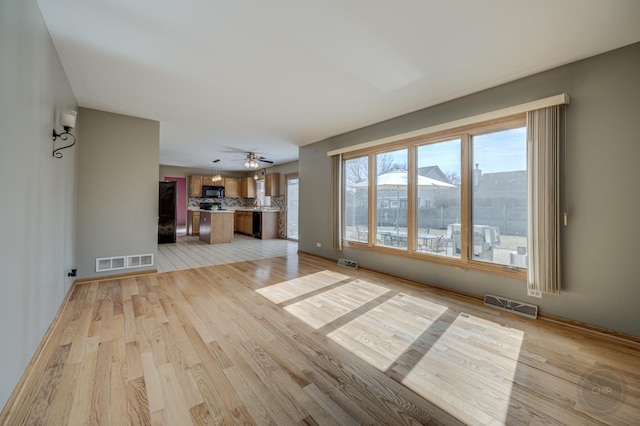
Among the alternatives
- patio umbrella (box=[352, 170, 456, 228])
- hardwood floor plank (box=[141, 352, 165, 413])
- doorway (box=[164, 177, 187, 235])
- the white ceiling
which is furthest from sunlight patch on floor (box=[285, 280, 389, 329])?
doorway (box=[164, 177, 187, 235])

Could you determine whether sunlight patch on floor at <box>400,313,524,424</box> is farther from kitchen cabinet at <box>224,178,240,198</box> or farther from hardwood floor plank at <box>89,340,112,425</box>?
kitchen cabinet at <box>224,178,240,198</box>

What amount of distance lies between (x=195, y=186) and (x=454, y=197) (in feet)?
29.3

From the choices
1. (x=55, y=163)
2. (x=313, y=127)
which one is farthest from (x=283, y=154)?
(x=55, y=163)

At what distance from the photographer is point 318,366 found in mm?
1813

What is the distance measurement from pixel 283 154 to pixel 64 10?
5381 mm

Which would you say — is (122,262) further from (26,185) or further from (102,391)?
(102,391)

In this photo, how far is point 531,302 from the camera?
8.85 feet

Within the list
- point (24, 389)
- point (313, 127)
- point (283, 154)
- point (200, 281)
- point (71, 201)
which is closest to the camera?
point (24, 389)

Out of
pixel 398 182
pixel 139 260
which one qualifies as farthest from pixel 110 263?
pixel 398 182

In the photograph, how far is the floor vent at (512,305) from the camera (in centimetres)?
265

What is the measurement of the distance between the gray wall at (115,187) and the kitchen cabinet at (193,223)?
5.40m

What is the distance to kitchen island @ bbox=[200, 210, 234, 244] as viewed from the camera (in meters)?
7.23

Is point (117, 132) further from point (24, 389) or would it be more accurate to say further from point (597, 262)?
point (597, 262)

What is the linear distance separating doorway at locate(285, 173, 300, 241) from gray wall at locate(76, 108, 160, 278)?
455 centimetres
